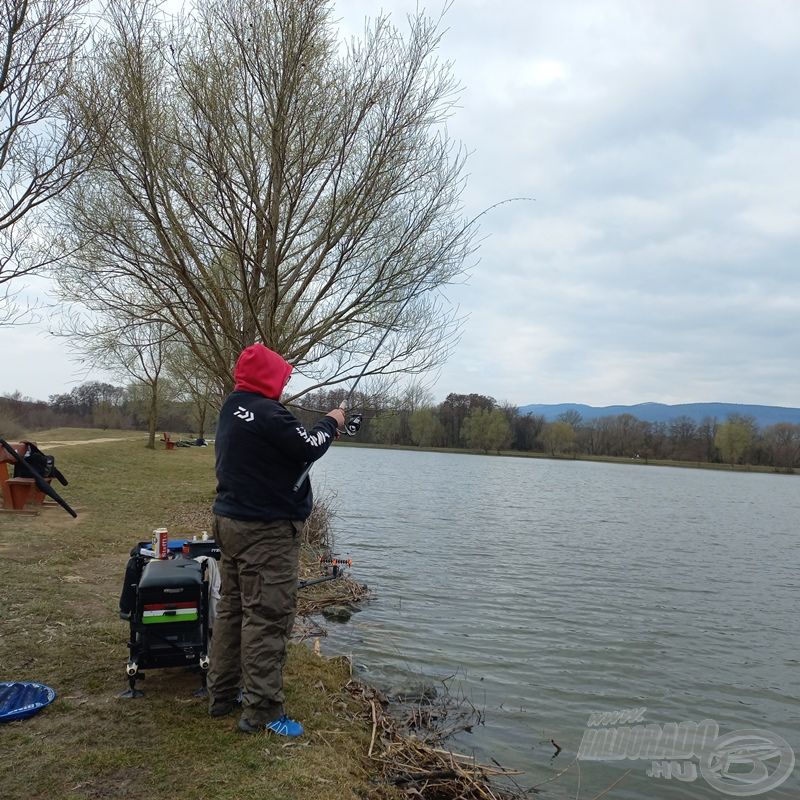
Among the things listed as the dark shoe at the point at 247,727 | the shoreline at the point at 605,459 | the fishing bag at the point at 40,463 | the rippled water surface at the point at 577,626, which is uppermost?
the fishing bag at the point at 40,463

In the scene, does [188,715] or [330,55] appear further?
[330,55]

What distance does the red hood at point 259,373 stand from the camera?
4082mm

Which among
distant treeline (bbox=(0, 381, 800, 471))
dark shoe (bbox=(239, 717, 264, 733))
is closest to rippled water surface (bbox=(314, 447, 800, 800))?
dark shoe (bbox=(239, 717, 264, 733))

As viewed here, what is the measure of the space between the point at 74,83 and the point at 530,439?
9481cm

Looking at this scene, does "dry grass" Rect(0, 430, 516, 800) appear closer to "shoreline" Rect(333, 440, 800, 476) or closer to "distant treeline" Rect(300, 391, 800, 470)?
"distant treeline" Rect(300, 391, 800, 470)

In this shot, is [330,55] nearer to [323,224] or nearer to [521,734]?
[323,224]

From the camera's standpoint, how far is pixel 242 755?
3.69 m

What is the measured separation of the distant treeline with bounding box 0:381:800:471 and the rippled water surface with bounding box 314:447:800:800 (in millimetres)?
37872

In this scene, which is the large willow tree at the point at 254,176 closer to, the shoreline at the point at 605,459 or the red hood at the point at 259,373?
the red hood at the point at 259,373

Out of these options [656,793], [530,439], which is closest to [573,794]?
[656,793]

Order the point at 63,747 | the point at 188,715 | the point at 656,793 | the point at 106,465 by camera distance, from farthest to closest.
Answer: the point at 106,465
the point at 656,793
the point at 188,715
the point at 63,747

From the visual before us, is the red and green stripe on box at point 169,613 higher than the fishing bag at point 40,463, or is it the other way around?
the fishing bag at point 40,463

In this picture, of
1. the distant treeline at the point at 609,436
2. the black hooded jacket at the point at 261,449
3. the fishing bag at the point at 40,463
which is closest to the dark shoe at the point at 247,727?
the black hooded jacket at the point at 261,449

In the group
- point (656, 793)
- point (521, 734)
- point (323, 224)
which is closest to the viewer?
point (656, 793)
